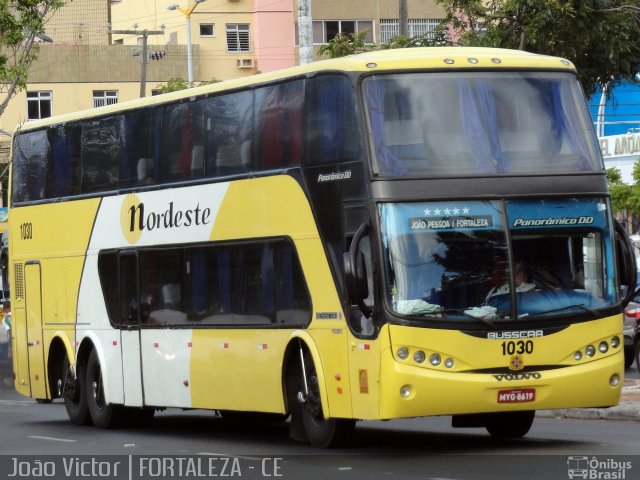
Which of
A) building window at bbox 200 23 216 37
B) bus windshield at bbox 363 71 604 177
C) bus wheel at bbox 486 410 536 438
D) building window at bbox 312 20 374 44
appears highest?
building window at bbox 200 23 216 37

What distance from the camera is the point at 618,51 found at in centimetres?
2836

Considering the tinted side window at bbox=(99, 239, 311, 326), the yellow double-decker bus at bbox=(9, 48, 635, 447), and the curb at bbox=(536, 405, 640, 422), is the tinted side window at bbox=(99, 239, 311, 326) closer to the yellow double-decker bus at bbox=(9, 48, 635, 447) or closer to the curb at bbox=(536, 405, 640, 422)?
the yellow double-decker bus at bbox=(9, 48, 635, 447)

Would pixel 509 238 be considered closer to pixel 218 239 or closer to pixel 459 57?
pixel 459 57

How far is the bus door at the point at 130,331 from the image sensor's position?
20.0 metres

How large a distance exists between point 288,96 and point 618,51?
12.9 m

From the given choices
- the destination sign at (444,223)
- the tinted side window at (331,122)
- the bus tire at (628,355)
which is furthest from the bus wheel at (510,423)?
the bus tire at (628,355)

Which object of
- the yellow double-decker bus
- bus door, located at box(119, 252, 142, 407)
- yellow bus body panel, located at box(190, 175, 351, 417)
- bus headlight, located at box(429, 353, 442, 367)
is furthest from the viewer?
bus door, located at box(119, 252, 142, 407)

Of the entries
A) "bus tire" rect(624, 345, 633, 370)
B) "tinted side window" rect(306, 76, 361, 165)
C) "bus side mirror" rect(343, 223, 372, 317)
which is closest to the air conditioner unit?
"bus tire" rect(624, 345, 633, 370)

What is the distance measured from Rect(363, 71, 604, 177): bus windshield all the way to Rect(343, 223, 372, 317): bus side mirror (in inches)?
27.4

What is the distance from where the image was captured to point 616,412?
19.5 metres

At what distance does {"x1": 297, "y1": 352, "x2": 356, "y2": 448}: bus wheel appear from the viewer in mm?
16094

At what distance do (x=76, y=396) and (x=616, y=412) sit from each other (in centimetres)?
697

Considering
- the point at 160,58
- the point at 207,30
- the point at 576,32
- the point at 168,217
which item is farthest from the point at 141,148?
the point at 207,30

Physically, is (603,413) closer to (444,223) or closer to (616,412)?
(616,412)
